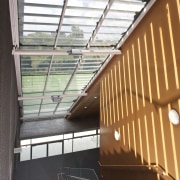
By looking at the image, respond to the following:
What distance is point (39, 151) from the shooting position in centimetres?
1281

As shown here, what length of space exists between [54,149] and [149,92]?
9719 mm

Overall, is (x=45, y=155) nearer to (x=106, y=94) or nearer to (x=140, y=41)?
(x=106, y=94)

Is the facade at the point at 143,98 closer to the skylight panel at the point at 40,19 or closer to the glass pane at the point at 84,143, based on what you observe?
the skylight panel at the point at 40,19

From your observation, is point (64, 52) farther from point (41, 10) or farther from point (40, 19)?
point (41, 10)

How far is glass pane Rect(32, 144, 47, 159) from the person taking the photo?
41.5ft

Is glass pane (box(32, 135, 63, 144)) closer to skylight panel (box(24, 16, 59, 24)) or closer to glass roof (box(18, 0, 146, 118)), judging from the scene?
glass roof (box(18, 0, 146, 118))

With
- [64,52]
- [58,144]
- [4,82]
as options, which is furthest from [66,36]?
[58,144]

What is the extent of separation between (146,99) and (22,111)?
8796mm

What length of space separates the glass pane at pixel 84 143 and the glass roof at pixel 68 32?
5842mm

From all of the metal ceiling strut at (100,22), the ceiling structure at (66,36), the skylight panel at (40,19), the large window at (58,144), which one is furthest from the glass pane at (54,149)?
the skylight panel at (40,19)

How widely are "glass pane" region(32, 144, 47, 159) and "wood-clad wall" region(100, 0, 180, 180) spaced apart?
705 centimetres

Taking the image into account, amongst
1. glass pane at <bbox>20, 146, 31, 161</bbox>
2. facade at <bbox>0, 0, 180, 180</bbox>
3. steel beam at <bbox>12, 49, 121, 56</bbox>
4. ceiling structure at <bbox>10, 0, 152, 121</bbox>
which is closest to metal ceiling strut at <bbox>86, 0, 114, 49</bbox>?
ceiling structure at <bbox>10, 0, 152, 121</bbox>

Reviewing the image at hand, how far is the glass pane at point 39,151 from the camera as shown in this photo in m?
12.6

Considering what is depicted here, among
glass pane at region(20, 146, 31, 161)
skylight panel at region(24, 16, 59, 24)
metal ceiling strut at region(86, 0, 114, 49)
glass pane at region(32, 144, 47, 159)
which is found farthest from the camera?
glass pane at region(32, 144, 47, 159)
